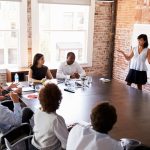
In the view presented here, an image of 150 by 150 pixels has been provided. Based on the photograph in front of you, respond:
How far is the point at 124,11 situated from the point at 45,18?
1834mm

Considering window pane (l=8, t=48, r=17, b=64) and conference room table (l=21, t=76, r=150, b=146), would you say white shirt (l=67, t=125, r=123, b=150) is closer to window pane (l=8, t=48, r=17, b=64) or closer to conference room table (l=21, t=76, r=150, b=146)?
conference room table (l=21, t=76, r=150, b=146)

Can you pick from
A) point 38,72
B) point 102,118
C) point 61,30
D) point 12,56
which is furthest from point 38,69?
point 102,118

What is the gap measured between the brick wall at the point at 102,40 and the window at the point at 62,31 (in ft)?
0.54

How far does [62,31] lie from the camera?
6301mm

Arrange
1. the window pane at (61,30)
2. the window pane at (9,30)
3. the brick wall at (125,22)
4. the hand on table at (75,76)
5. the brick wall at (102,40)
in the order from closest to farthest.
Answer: the hand on table at (75,76)
the window pane at (9,30)
the brick wall at (125,22)
the window pane at (61,30)
the brick wall at (102,40)

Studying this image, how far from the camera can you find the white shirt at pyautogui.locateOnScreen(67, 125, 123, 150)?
1.80 m

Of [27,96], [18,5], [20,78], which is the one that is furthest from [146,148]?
[18,5]

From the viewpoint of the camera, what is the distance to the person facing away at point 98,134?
181 centimetres

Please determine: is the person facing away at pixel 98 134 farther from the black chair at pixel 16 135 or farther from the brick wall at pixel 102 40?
the brick wall at pixel 102 40

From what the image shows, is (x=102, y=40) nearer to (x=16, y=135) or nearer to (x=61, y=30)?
(x=61, y=30)

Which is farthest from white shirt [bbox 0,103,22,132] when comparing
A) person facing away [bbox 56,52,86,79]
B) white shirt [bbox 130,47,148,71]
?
white shirt [bbox 130,47,148,71]

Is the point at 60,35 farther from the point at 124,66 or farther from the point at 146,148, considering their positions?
the point at 146,148

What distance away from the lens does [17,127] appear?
268 centimetres

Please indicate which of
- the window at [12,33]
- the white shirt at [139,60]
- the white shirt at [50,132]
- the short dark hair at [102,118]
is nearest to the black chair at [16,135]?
the white shirt at [50,132]
